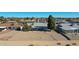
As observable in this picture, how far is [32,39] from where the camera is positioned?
2857mm

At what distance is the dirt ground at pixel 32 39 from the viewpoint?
2852 mm

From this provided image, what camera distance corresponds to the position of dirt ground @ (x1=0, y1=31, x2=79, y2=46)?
9.36 feet

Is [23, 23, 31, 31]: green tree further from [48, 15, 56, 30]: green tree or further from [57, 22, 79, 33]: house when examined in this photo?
[57, 22, 79, 33]: house

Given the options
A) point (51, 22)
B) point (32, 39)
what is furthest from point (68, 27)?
point (32, 39)

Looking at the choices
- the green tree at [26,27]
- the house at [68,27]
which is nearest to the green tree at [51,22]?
the house at [68,27]

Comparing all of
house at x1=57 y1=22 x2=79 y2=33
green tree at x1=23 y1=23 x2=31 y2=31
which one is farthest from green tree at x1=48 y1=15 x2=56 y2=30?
green tree at x1=23 y1=23 x2=31 y2=31

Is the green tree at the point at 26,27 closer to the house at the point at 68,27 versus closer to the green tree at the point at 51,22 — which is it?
the green tree at the point at 51,22

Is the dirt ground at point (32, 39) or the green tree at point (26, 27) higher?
the green tree at point (26, 27)

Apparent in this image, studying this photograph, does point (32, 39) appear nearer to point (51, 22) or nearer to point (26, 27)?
point (26, 27)

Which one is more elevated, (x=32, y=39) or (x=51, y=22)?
(x=51, y=22)

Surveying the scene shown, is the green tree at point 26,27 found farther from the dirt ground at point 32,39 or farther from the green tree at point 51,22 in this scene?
the green tree at point 51,22
